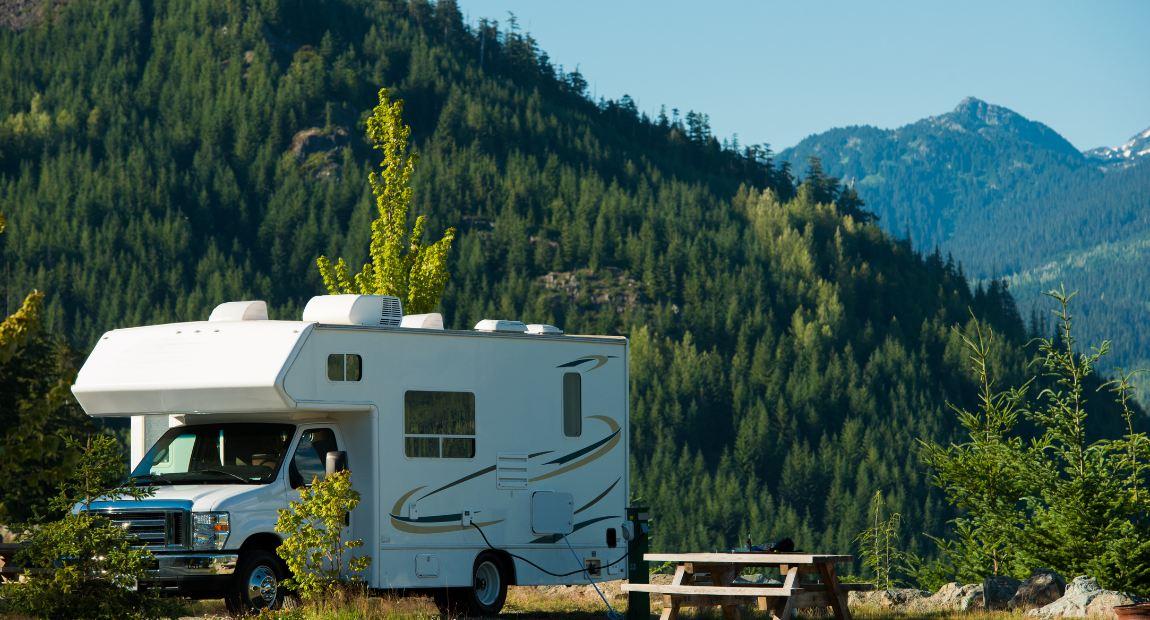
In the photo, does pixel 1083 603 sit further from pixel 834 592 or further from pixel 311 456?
pixel 311 456

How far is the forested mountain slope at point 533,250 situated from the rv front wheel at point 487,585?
104 meters

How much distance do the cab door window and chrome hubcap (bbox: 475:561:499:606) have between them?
2093 millimetres

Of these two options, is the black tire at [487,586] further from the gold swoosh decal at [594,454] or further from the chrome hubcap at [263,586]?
the chrome hubcap at [263,586]

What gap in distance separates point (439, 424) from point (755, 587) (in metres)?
3.91

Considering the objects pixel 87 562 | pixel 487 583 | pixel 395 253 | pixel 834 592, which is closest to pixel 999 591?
pixel 834 592

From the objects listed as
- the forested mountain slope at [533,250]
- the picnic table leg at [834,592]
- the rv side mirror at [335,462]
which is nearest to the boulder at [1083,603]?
the picnic table leg at [834,592]

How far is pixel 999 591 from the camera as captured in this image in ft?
58.9

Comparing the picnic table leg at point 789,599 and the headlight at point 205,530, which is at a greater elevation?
the headlight at point 205,530

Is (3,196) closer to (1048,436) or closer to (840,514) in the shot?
(840,514)

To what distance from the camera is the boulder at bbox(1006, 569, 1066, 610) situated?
1747cm

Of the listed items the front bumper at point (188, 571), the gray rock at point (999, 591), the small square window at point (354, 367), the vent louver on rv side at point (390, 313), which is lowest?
the gray rock at point (999, 591)

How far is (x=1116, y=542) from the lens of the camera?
17781mm

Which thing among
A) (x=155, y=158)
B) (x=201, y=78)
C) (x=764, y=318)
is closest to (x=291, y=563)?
(x=764, y=318)

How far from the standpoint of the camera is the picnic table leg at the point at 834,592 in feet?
48.2
